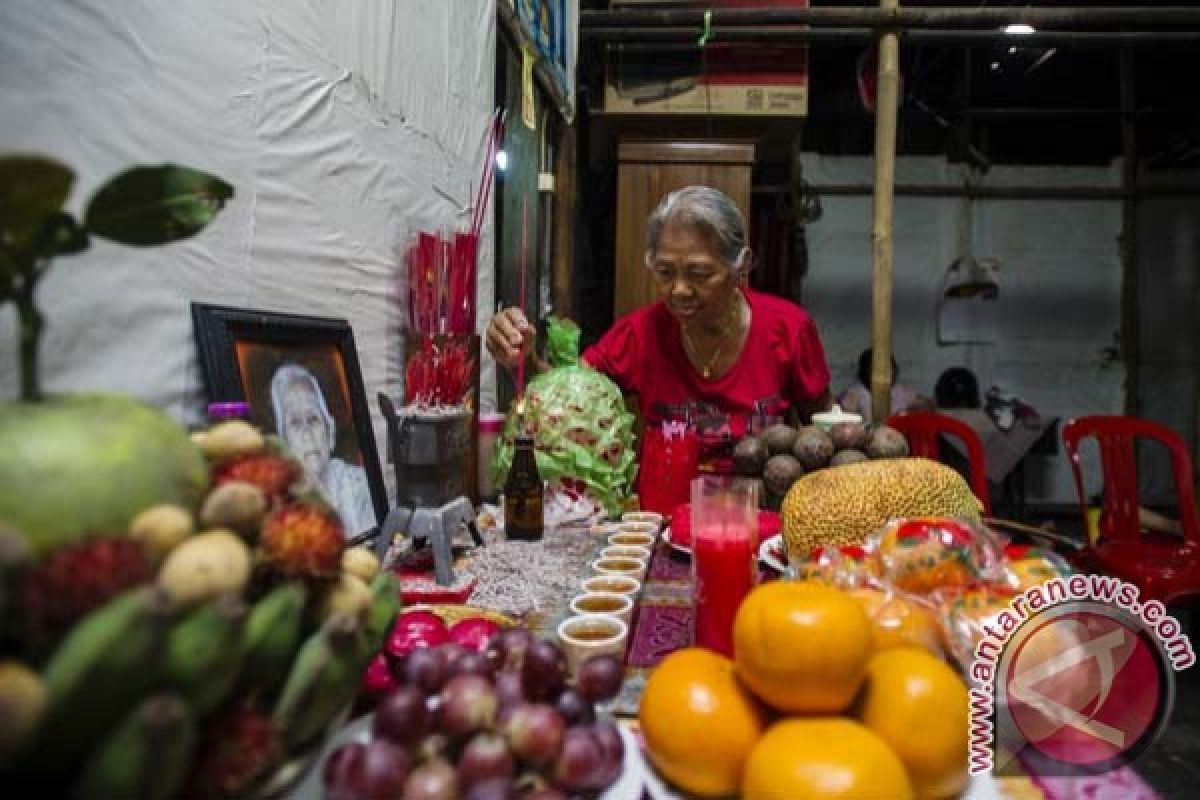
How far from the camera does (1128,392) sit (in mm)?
6801

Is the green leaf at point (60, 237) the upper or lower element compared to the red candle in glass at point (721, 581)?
upper

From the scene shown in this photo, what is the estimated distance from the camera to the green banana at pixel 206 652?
17.3 inches

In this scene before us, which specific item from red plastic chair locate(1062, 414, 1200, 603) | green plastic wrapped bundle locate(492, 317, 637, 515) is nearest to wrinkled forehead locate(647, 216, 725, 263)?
green plastic wrapped bundle locate(492, 317, 637, 515)

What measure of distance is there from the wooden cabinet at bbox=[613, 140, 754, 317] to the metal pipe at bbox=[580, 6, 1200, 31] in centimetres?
81

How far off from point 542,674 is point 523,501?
867 mm

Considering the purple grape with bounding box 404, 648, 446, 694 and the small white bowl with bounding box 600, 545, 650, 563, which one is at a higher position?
the purple grape with bounding box 404, 648, 446, 694

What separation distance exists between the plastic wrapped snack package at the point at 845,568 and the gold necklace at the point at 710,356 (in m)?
1.49

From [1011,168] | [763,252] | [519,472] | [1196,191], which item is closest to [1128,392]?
[1196,191]

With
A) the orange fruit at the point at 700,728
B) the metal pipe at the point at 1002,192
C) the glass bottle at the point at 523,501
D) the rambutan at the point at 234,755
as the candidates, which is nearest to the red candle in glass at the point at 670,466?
the glass bottle at the point at 523,501

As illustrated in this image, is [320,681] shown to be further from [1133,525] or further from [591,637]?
[1133,525]

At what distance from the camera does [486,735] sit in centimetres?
57

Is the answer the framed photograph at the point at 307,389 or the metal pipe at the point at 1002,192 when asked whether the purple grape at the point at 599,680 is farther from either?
the metal pipe at the point at 1002,192

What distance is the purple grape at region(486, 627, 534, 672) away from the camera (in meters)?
0.67

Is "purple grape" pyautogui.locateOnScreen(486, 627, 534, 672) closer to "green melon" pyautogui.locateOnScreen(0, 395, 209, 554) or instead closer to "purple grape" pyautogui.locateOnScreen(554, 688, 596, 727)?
"purple grape" pyautogui.locateOnScreen(554, 688, 596, 727)
